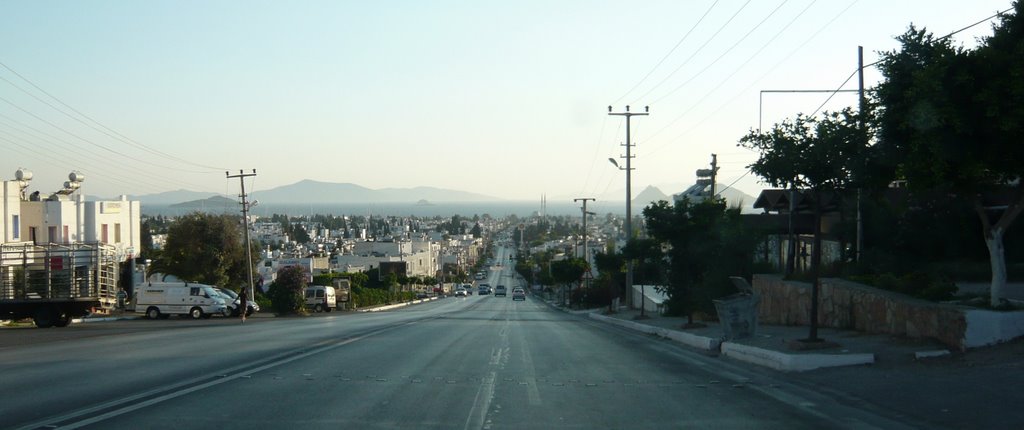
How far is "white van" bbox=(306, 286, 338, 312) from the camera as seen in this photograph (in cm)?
6038

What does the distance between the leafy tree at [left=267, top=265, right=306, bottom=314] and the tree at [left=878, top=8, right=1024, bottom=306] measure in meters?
41.6

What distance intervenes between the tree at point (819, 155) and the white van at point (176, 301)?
35.9 m

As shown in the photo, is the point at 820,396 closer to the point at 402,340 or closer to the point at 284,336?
the point at 402,340

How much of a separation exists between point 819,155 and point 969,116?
2.50 meters

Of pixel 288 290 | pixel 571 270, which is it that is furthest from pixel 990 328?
pixel 571 270

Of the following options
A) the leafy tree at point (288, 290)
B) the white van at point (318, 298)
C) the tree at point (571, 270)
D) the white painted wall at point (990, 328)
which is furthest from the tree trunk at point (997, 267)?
the tree at point (571, 270)

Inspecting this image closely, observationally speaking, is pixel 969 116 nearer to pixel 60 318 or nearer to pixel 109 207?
pixel 60 318

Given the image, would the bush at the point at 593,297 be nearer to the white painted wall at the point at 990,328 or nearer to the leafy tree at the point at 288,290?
the leafy tree at the point at 288,290

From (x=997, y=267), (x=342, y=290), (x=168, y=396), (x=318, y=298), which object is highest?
(x=997, y=267)

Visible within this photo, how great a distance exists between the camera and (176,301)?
45.6 metres

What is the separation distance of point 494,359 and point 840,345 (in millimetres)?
6770

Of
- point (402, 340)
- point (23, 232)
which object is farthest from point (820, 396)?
point (23, 232)

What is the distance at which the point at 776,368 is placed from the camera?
15680mm

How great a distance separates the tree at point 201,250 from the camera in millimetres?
61906
